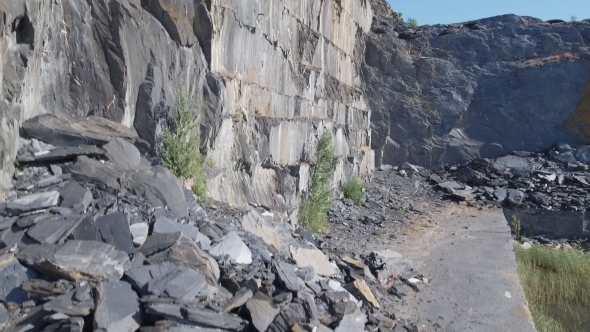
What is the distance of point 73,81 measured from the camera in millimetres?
Answer: 6074

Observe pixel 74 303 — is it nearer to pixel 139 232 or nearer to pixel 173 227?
pixel 139 232

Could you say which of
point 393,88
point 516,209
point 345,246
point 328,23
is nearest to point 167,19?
point 345,246

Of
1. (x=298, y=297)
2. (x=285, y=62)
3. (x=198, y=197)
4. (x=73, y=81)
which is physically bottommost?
(x=298, y=297)

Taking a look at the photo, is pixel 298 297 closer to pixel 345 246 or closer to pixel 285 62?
pixel 345 246

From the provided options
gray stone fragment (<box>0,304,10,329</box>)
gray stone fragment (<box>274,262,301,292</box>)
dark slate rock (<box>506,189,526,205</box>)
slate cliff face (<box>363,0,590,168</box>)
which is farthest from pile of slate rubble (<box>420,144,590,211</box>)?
gray stone fragment (<box>0,304,10,329</box>)

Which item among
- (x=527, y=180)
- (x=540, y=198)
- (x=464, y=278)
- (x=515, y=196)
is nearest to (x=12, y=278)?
(x=464, y=278)

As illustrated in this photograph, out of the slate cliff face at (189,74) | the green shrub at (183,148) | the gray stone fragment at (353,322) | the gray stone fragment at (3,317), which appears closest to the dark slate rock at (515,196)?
the slate cliff face at (189,74)

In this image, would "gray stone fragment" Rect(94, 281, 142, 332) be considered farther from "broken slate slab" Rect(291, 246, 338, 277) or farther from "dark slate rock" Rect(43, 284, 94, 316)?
"broken slate slab" Rect(291, 246, 338, 277)

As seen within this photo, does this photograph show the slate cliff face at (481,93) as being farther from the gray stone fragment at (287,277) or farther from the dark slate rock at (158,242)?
the dark slate rock at (158,242)

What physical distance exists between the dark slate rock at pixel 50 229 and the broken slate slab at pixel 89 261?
14 cm

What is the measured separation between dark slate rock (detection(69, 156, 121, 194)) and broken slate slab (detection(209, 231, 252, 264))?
1.10 meters

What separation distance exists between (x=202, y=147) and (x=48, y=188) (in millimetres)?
2805

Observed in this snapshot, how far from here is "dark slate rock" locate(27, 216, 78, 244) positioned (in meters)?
4.09

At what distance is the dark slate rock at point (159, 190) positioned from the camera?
5.32 meters
